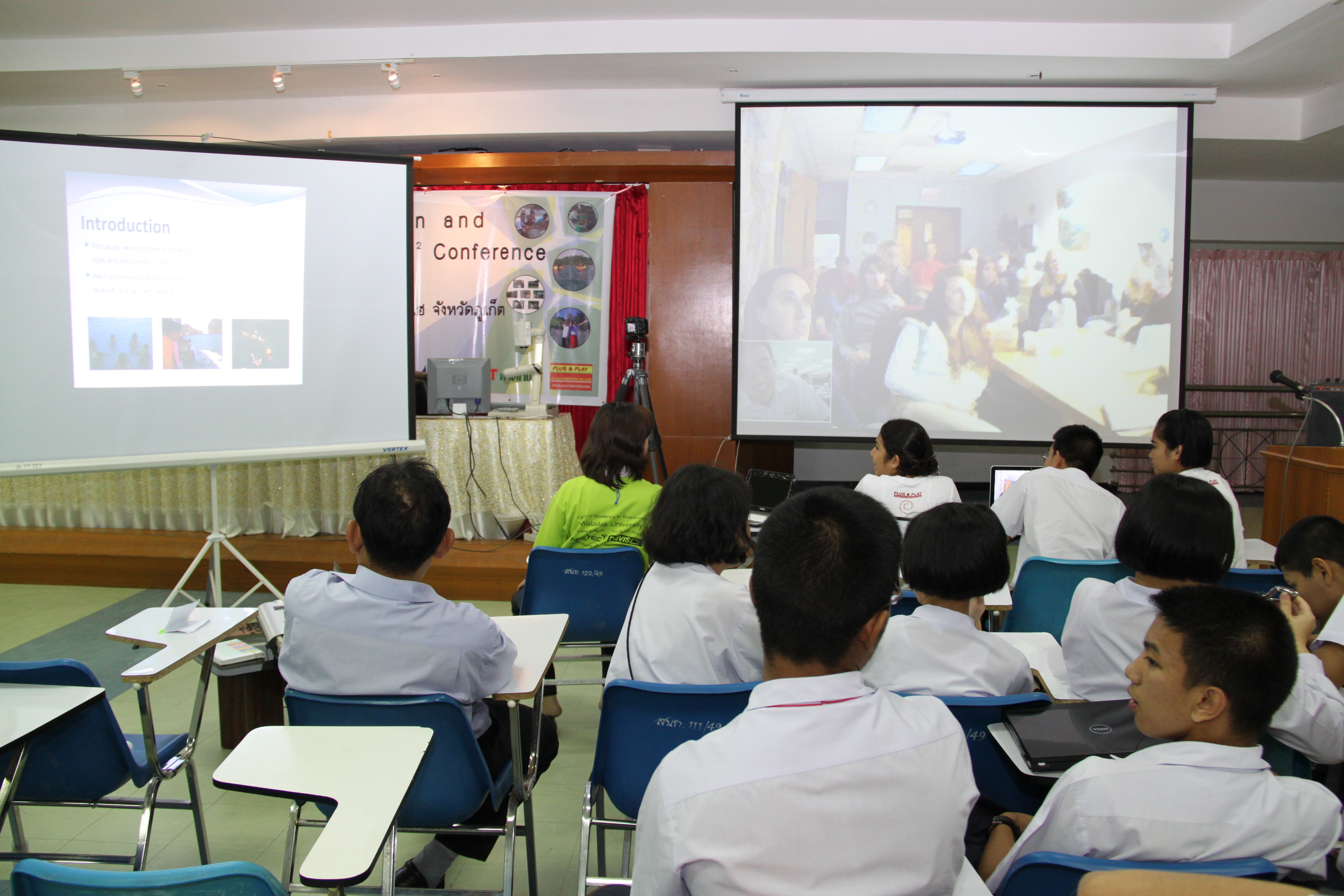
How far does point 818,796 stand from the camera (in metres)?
0.78

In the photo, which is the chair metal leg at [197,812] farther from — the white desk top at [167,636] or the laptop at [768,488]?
the laptop at [768,488]

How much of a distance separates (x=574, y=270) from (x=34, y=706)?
14.9ft

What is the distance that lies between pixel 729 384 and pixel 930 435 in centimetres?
146

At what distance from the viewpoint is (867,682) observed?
1.55 metres

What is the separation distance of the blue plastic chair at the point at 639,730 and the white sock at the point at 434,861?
1.58ft

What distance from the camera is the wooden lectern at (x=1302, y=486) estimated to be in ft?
12.5

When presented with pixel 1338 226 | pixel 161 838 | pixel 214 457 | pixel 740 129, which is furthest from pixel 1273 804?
pixel 1338 226

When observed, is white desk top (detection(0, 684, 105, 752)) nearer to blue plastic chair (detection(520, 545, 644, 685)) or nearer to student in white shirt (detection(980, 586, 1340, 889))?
blue plastic chair (detection(520, 545, 644, 685))

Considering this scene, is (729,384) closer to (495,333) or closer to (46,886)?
(495,333)

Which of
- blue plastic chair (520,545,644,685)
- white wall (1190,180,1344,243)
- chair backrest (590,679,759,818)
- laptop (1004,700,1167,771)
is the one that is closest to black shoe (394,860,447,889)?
chair backrest (590,679,759,818)

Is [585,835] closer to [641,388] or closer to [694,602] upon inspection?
[694,602]

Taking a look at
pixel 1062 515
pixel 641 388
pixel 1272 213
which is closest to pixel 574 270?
pixel 641 388

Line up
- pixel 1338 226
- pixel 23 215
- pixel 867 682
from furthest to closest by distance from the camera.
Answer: pixel 1338 226, pixel 23 215, pixel 867 682

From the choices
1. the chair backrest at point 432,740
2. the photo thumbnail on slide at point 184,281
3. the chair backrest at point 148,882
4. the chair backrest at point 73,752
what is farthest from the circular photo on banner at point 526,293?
the chair backrest at point 148,882
